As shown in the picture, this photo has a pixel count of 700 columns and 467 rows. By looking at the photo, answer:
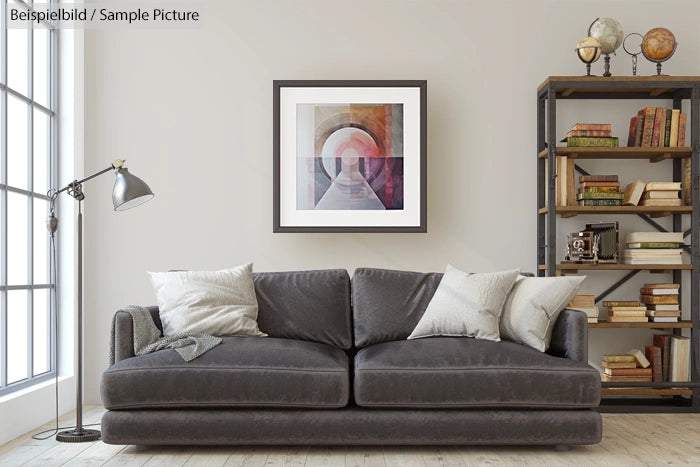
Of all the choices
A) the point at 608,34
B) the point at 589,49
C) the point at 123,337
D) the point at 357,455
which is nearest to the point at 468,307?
the point at 357,455

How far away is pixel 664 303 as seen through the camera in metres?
4.86

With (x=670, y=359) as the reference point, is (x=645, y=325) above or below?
above

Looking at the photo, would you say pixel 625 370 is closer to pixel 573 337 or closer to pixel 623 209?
pixel 623 209

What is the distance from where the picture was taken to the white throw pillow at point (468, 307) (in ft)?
13.6

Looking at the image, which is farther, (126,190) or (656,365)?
(656,365)

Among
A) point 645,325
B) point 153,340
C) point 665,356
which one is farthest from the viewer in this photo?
point 665,356

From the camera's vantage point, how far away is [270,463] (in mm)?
3539

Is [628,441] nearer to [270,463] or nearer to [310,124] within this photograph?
[270,463]

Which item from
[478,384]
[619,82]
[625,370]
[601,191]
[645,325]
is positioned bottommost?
[625,370]

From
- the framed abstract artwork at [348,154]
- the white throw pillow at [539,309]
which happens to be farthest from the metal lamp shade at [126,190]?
the white throw pillow at [539,309]

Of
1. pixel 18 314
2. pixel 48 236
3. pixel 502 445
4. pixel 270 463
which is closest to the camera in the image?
pixel 270 463

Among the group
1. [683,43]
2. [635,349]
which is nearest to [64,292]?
[635,349]

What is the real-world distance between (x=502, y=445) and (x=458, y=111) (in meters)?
2.21

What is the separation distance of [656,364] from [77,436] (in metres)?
3.29
